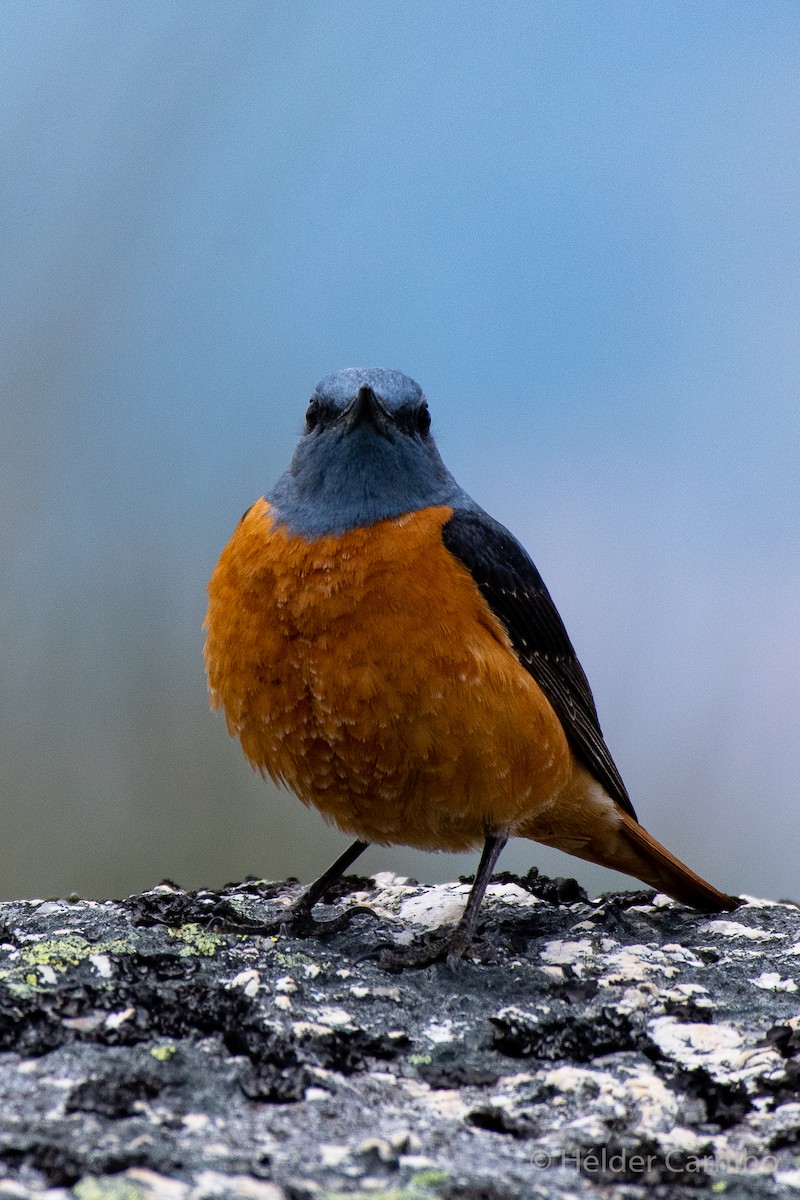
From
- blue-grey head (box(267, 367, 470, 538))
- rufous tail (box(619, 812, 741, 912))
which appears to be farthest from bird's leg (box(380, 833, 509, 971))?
blue-grey head (box(267, 367, 470, 538))

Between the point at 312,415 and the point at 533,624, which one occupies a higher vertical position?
the point at 312,415

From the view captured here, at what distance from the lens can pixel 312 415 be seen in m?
5.18

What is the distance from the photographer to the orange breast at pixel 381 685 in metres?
4.33

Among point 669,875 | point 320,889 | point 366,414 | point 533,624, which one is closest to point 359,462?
point 366,414

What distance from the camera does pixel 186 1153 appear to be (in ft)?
8.58

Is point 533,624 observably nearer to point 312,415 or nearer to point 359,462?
point 359,462

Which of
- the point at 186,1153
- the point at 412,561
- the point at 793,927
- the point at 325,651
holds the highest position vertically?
the point at 412,561

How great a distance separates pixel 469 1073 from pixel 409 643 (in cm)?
149

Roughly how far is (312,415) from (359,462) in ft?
1.39

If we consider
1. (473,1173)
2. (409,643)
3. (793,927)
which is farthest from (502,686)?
(473,1173)

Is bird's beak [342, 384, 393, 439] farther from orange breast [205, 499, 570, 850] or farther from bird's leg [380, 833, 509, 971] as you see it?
bird's leg [380, 833, 509, 971]

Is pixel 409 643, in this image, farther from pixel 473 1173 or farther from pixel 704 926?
pixel 473 1173

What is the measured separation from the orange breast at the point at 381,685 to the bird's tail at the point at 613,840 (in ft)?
1.39

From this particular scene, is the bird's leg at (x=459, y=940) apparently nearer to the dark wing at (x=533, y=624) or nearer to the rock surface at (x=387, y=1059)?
the rock surface at (x=387, y=1059)
